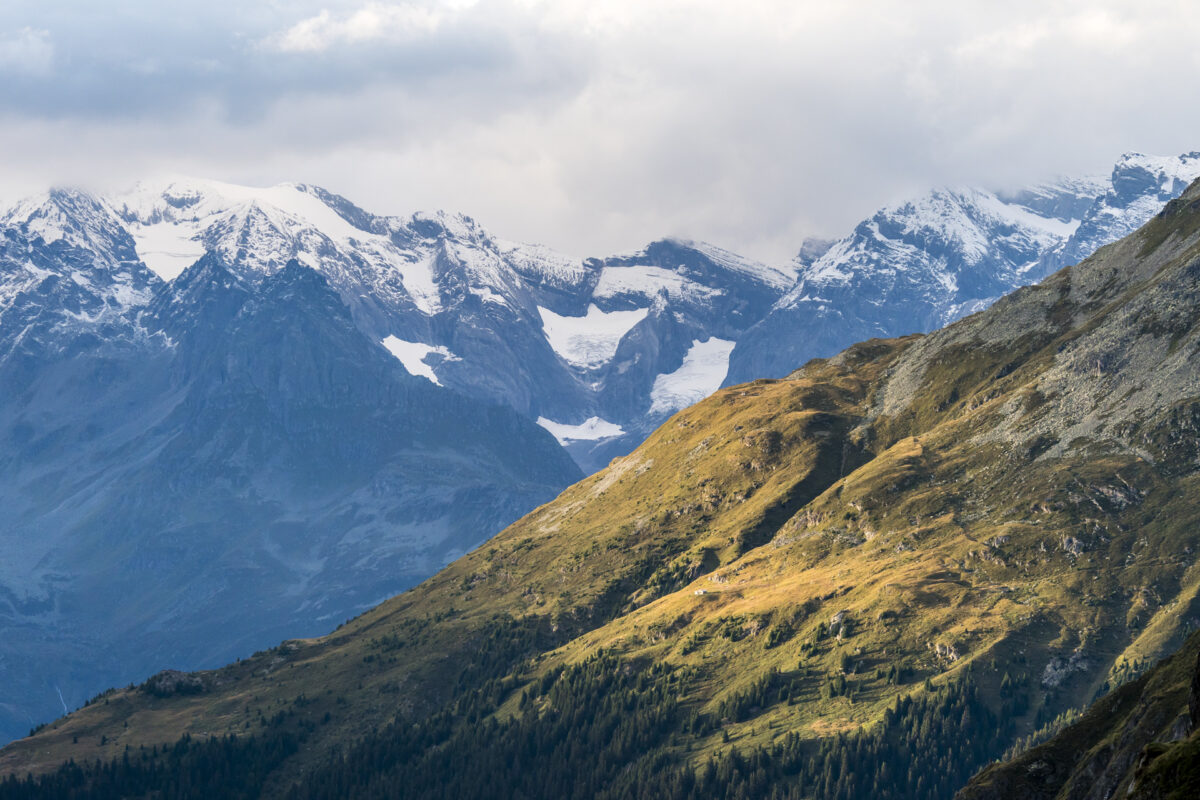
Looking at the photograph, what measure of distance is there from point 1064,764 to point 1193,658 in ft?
60.6

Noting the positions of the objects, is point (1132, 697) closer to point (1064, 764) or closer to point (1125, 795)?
point (1064, 764)

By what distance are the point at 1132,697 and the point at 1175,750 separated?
5403 centimetres

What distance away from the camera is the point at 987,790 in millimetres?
151125

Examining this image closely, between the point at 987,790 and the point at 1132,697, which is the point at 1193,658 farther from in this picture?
the point at 987,790

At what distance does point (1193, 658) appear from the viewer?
463ft

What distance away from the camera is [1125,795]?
106 metres

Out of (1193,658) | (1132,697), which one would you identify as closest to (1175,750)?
(1193,658)

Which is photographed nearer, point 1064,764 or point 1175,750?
point 1175,750

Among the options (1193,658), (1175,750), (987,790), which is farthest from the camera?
(987,790)

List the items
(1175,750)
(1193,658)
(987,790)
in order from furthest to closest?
(987,790) → (1193,658) → (1175,750)

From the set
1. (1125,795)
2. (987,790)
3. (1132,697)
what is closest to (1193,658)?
(1132,697)

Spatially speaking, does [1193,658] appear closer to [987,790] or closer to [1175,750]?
[987,790]

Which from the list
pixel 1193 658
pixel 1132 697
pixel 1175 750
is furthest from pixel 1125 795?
pixel 1132 697

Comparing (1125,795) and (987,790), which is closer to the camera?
(1125,795)
